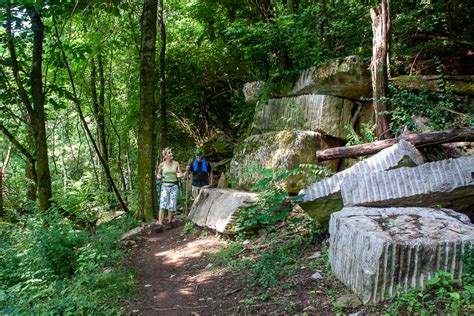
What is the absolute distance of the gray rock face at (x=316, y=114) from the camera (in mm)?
8211

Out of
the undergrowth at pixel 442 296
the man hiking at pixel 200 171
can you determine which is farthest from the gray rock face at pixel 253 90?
the undergrowth at pixel 442 296

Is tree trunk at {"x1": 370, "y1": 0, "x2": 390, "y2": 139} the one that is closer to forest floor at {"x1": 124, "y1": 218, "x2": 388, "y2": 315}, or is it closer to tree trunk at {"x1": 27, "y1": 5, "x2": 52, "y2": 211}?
forest floor at {"x1": 124, "y1": 218, "x2": 388, "y2": 315}

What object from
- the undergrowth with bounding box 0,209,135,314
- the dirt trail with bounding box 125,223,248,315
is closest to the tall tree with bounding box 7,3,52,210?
the undergrowth with bounding box 0,209,135,314

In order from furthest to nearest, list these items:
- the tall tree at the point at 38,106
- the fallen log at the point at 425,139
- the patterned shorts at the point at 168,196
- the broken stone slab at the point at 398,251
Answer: the patterned shorts at the point at 168,196 < the tall tree at the point at 38,106 < the fallen log at the point at 425,139 < the broken stone slab at the point at 398,251

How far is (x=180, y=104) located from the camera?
1359 centimetres

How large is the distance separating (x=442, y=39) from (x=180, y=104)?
8.26 metres

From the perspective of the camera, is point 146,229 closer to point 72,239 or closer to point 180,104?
point 72,239

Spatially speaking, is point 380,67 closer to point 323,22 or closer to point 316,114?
point 316,114

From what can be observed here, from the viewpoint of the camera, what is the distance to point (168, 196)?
909 centimetres

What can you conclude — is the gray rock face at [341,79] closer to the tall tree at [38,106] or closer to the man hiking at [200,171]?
the man hiking at [200,171]

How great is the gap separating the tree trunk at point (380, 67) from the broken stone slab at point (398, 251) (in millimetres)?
3172

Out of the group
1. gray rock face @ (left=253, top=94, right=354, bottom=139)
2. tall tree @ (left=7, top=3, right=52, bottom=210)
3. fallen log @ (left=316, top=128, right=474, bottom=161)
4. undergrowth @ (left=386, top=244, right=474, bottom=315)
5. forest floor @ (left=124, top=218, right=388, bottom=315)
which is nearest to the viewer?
undergrowth @ (left=386, top=244, right=474, bottom=315)

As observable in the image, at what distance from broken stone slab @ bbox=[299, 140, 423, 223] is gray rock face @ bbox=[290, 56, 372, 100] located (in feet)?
9.37

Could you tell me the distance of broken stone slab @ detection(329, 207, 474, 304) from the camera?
3.52 metres
